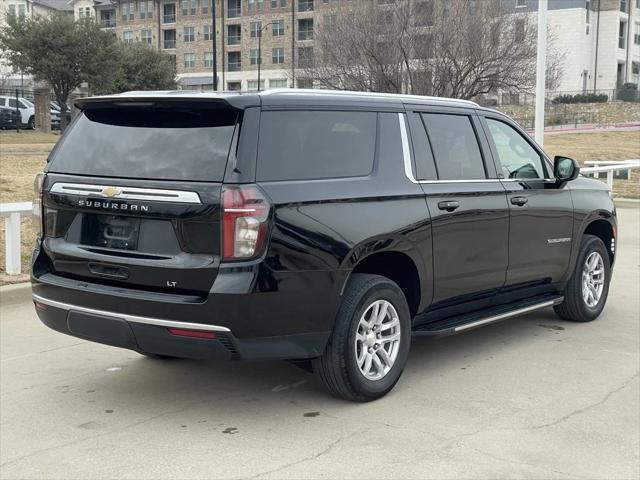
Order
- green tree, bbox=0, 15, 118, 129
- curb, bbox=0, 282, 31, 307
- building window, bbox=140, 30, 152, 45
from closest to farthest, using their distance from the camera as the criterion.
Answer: curb, bbox=0, 282, 31, 307 → green tree, bbox=0, 15, 118, 129 → building window, bbox=140, 30, 152, 45

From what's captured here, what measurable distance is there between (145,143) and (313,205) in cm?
104

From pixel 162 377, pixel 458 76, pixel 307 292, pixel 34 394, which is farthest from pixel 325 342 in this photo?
pixel 458 76

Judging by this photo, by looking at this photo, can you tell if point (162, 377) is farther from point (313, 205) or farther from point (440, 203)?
point (440, 203)

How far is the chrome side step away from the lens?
219 inches

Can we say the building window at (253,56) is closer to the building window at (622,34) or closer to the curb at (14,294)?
the building window at (622,34)

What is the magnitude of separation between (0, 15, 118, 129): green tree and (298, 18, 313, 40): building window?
42313mm

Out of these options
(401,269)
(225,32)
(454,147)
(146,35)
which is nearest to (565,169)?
(454,147)

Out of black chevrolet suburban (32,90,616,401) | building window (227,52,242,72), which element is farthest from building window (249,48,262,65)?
black chevrolet suburban (32,90,616,401)

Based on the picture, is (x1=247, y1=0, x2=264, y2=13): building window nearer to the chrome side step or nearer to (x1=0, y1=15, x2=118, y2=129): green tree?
(x1=0, y1=15, x2=118, y2=129): green tree

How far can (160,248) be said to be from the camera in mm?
4520

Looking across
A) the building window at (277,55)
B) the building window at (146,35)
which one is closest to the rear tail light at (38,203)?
the building window at (277,55)

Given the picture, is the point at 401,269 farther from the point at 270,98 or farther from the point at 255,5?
the point at 255,5

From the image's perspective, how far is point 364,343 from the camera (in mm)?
5023

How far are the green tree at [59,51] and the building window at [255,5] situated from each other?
148 feet
